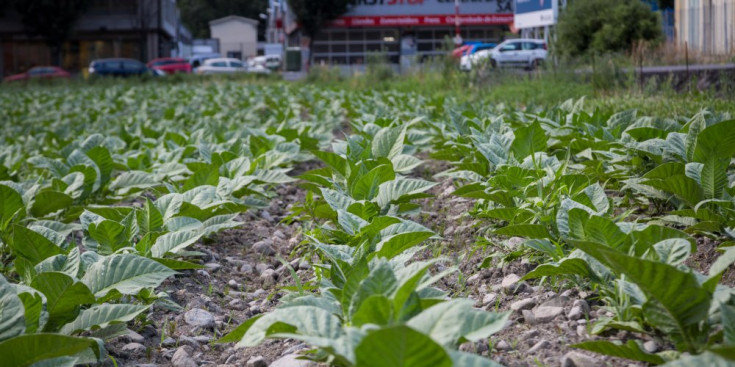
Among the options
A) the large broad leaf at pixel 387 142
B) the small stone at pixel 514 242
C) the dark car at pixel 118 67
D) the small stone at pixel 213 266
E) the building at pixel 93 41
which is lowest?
the small stone at pixel 213 266

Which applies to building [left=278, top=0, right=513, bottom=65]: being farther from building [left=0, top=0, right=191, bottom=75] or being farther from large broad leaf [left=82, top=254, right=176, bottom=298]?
large broad leaf [left=82, top=254, right=176, bottom=298]

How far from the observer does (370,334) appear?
1307 mm

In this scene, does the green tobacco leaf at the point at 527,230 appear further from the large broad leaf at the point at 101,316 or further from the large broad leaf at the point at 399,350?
the large broad leaf at the point at 399,350

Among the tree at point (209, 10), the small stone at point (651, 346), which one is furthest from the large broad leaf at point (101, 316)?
the tree at point (209, 10)

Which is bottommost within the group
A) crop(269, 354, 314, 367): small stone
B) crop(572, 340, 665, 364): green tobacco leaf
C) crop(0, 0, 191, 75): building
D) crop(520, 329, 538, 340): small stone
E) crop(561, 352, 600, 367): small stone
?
crop(269, 354, 314, 367): small stone

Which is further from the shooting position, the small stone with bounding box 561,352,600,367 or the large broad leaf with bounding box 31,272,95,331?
the large broad leaf with bounding box 31,272,95,331

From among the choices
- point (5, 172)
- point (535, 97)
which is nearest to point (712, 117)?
point (5, 172)

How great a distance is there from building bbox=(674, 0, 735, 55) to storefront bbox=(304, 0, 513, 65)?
30.4 metres

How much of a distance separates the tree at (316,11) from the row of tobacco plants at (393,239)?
42.6 metres

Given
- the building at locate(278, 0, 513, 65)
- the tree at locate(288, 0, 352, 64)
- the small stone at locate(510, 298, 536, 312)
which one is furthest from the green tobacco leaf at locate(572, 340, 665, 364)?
the tree at locate(288, 0, 352, 64)

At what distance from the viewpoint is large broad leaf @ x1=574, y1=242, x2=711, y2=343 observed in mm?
1821

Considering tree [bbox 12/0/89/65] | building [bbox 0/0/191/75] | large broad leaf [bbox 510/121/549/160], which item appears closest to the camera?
large broad leaf [bbox 510/121/549/160]

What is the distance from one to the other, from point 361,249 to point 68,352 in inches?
36.3

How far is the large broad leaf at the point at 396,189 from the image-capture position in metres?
3.34
